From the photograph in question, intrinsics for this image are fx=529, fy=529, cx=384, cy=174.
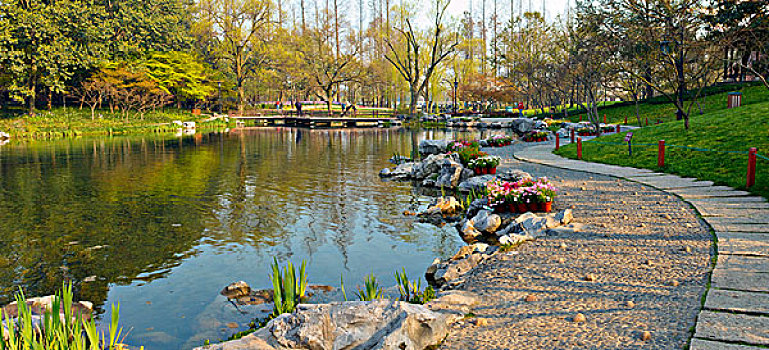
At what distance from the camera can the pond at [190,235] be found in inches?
327

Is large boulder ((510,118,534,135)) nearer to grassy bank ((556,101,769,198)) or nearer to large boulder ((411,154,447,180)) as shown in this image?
grassy bank ((556,101,769,198))

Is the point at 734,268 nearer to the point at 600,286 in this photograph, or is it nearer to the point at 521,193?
the point at 600,286

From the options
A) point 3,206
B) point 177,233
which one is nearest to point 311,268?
point 177,233

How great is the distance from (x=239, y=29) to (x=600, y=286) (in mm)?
71383

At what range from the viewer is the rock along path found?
523 centimetres

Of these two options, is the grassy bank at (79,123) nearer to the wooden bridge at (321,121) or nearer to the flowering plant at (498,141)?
the wooden bridge at (321,121)

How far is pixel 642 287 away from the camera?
654 cm

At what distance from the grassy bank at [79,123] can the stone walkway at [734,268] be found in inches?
1874

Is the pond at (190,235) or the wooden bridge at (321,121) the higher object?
the wooden bridge at (321,121)

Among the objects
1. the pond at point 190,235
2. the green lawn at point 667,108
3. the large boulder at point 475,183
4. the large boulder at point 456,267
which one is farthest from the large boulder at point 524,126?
the large boulder at point 456,267

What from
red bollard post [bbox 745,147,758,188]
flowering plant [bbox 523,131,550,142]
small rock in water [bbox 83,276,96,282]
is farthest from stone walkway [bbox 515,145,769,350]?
flowering plant [bbox 523,131,550,142]

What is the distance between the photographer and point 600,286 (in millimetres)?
6676

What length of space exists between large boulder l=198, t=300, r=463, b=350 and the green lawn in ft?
117

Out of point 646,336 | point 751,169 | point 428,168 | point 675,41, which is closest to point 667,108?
point 675,41
